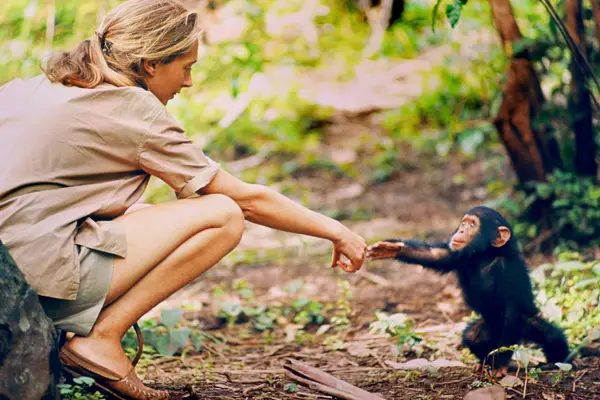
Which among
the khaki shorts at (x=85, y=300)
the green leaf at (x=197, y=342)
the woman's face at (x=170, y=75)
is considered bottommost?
the green leaf at (x=197, y=342)

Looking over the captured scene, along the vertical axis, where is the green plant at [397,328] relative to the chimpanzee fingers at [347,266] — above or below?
below

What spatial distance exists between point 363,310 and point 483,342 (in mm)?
1125

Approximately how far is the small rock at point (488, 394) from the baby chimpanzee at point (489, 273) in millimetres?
650

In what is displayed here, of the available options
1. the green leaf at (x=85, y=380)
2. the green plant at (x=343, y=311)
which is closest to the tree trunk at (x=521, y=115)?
the green plant at (x=343, y=311)

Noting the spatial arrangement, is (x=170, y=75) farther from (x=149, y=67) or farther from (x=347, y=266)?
(x=347, y=266)

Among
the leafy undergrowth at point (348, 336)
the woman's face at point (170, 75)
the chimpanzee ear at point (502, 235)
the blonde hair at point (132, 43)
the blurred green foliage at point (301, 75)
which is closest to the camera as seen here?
the blonde hair at point (132, 43)

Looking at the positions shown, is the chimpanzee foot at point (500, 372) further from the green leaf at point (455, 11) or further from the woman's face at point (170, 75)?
the woman's face at point (170, 75)

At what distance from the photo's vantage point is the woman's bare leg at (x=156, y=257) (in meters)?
2.79

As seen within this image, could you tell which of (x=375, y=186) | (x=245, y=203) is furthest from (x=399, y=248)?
(x=375, y=186)

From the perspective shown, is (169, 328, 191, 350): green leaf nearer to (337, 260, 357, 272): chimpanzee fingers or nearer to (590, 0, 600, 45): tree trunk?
(337, 260, 357, 272): chimpanzee fingers

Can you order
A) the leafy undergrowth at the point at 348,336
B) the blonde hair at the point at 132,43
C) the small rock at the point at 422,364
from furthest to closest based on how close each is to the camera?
the small rock at the point at 422,364
the leafy undergrowth at the point at 348,336
the blonde hair at the point at 132,43

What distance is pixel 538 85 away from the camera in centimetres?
525

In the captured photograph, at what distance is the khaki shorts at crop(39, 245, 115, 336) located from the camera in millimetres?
2717

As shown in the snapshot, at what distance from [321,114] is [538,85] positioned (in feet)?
12.8
